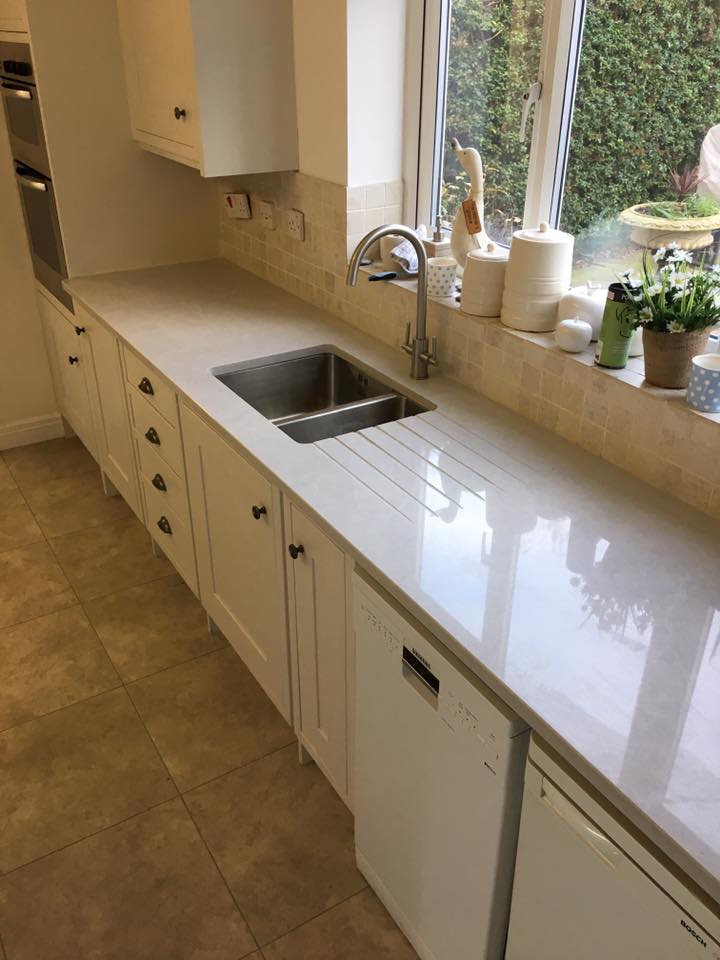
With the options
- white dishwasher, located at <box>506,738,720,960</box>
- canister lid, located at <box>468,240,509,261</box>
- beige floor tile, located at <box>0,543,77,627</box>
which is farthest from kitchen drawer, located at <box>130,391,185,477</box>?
white dishwasher, located at <box>506,738,720,960</box>

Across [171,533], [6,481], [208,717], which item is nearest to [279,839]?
[208,717]

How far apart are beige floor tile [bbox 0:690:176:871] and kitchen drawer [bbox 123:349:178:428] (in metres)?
0.85

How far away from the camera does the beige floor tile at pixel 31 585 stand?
2789 mm

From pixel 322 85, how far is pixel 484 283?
86 cm

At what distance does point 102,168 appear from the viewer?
2979mm

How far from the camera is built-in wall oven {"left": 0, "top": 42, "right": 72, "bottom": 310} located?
2.85m

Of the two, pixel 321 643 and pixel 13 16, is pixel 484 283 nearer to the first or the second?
pixel 321 643

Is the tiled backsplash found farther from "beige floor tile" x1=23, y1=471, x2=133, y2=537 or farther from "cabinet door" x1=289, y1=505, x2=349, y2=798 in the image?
"beige floor tile" x1=23, y1=471, x2=133, y2=537

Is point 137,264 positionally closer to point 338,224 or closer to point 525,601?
point 338,224

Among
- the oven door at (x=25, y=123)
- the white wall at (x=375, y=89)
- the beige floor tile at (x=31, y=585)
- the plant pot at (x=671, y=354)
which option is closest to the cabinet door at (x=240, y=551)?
the beige floor tile at (x=31, y=585)

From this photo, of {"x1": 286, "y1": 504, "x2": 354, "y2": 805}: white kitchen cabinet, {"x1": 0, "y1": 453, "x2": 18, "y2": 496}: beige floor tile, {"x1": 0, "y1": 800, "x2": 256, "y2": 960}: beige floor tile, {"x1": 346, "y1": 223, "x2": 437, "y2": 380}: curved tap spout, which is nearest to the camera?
{"x1": 286, "y1": 504, "x2": 354, "y2": 805}: white kitchen cabinet

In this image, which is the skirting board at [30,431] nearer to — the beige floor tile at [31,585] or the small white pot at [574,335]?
the beige floor tile at [31,585]

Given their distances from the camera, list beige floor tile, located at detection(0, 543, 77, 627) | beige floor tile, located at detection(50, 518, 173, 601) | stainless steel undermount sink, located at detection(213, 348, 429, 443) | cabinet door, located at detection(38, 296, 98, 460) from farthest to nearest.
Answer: cabinet door, located at detection(38, 296, 98, 460) → beige floor tile, located at detection(50, 518, 173, 601) → beige floor tile, located at detection(0, 543, 77, 627) → stainless steel undermount sink, located at detection(213, 348, 429, 443)

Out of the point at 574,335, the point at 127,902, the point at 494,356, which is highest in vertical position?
the point at 574,335
